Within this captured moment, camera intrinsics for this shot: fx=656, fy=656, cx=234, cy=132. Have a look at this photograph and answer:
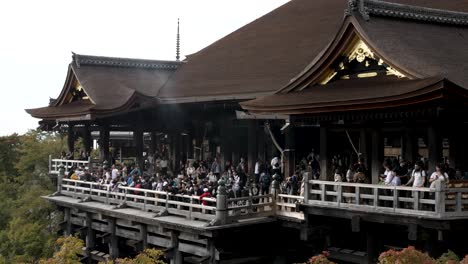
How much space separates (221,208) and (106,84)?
14.2m

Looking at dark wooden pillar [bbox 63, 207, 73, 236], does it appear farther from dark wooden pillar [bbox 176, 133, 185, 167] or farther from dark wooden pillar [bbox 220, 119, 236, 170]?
dark wooden pillar [bbox 220, 119, 236, 170]

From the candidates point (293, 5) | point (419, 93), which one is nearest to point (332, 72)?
point (419, 93)

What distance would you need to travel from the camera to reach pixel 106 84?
101 feet

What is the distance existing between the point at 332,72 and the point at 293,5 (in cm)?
1336

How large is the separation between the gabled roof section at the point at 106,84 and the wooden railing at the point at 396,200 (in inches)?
434

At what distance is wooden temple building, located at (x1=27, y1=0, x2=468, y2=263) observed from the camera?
16.2 meters

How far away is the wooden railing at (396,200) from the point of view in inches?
593

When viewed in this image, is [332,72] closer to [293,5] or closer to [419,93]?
[419,93]

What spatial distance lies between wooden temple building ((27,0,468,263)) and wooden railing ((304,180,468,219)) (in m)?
0.03

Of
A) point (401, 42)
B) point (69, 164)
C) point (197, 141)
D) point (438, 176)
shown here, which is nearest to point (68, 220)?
point (69, 164)

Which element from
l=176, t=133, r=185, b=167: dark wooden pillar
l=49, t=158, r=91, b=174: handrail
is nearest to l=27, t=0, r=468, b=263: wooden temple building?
l=49, t=158, r=91, b=174: handrail

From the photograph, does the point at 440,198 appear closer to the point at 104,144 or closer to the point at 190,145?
the point at 190,145

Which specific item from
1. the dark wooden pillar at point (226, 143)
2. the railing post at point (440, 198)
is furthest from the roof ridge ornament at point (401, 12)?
the dark wooden pillar at point (226, 143)

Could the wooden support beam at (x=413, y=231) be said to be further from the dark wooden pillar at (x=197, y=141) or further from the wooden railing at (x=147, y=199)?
the dark wooden pillar at (x=197, y=141)
